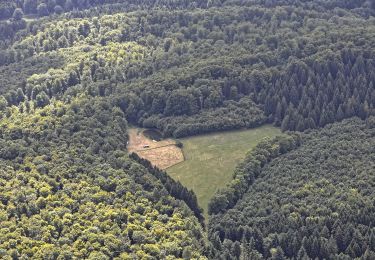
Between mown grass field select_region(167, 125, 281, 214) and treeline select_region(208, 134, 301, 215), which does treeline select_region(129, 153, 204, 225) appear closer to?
treeline select_region(208, 134, 301, 215)

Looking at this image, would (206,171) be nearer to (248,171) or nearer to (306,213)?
(248,171)

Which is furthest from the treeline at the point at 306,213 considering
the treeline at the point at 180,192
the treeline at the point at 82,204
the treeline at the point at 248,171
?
the treeline at the point at 82,204

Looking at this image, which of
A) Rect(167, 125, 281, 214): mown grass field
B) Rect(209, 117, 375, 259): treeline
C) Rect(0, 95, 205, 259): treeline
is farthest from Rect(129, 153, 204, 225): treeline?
Rect(209, 117, 375, 259): treeline

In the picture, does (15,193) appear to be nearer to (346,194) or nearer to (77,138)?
(77,138)

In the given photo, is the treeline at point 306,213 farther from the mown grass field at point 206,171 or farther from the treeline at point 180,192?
the mown grass field at point 206,171

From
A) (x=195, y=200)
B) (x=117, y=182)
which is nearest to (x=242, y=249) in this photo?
(x=195, y=200)

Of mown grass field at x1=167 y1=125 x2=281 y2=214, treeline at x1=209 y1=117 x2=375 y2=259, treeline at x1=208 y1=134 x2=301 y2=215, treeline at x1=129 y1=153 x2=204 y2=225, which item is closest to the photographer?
treeline at x1=209 y1=117 x2=375 y2=259
